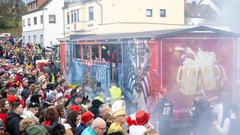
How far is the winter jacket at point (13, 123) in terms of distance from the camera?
6.68m

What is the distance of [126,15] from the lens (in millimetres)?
42594

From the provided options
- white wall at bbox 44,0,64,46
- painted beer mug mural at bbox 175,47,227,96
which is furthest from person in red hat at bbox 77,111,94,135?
white wall at bbox 44,0,64,46

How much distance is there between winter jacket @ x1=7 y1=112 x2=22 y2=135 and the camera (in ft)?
21.9

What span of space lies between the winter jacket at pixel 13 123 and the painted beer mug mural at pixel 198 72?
6.25 m

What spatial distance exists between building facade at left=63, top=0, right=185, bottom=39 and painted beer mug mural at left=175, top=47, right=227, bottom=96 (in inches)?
1163

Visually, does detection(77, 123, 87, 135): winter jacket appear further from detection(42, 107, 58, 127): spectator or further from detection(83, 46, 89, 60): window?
detection(83, 46, 89, 60): window

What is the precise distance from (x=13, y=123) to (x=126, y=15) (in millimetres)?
36418

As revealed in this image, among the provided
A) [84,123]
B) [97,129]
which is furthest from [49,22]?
[97,129]

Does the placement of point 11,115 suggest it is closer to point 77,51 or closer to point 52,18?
point 77,51

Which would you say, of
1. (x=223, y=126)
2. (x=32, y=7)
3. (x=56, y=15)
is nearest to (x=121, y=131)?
(x=223, y=126)

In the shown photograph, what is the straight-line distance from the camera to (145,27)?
43.3 m

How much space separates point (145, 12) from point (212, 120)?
3429cm

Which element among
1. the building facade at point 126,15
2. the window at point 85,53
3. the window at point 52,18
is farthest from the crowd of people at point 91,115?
the window at point 52,18

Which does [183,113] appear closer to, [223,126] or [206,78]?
[206,78]
